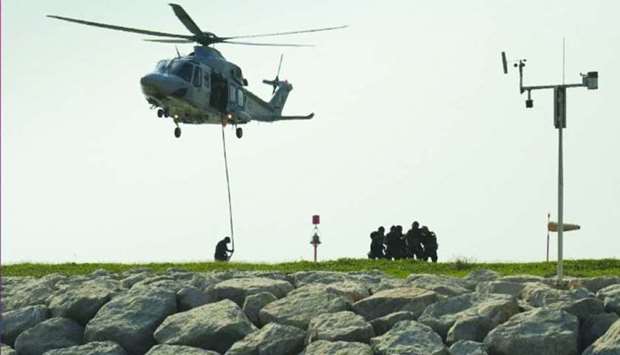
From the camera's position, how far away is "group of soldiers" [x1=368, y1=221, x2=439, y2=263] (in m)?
26.0

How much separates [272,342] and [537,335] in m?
2.82

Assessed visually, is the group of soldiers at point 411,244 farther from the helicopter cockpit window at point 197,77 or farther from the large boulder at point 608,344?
the large boulder at point 608,344

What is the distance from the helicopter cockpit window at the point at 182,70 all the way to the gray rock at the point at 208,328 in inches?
850

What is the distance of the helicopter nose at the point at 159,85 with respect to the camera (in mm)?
31812

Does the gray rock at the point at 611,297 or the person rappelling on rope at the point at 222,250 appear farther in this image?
the person rappelling on rope at the point at 222,250

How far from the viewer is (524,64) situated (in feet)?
50.6

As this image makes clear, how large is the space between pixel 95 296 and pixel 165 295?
1.13 metres

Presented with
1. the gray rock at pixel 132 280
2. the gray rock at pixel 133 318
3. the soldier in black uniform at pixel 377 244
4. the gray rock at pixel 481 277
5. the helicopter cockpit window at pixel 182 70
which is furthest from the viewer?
the helicopter cockpit window at pixel 182 70

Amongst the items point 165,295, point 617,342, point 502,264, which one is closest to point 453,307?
point 617,342

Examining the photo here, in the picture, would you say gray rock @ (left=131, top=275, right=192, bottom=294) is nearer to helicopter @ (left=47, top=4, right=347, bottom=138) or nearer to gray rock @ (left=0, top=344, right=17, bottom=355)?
gray rock @ (left=0, top=344, right=17, bottom=355)

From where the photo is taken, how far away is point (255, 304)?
12.4 metres

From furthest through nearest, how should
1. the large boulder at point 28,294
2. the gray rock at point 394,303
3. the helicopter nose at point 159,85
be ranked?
the helicopter nose at point 159,85 → the large boulder at point 28,294 → the gray rock at point 394,303

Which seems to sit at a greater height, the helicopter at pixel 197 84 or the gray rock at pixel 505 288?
the helicopter at pixel 197 84

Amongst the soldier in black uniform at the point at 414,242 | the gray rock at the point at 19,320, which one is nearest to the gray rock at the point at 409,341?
the gray rock at the point at 19,320
